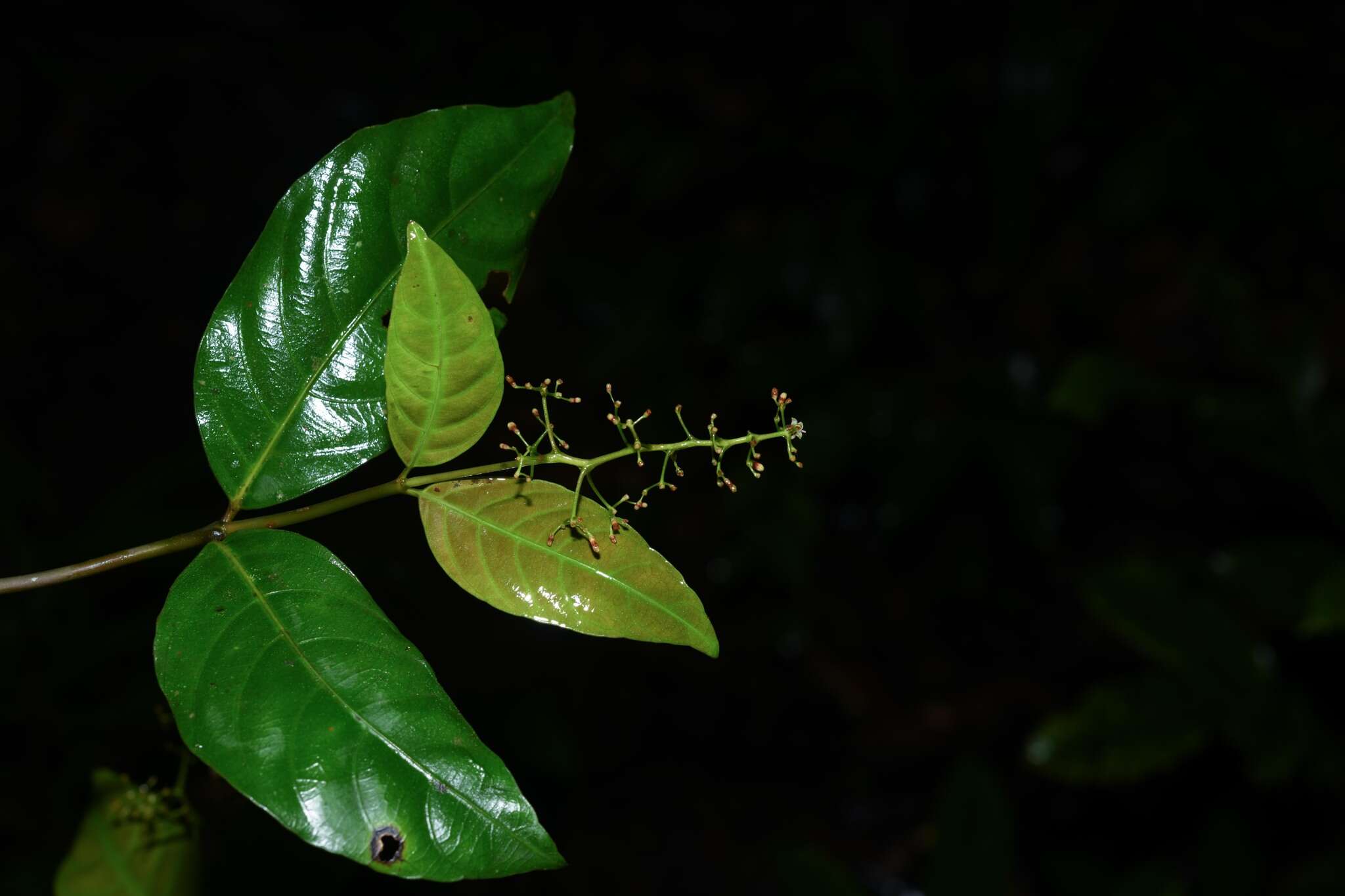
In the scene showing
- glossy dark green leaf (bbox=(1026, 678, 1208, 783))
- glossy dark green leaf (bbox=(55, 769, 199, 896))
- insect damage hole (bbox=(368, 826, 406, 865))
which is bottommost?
glossy dark green leaf (bbox=(1026, 678, 1208, 783))

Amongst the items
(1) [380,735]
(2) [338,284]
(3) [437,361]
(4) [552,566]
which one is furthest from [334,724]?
(2) [338,284]

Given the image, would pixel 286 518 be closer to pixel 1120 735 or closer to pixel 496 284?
pixel 496 284

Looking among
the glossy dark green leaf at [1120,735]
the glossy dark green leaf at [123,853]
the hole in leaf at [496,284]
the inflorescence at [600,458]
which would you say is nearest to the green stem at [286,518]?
the inflorescence at [600,458]

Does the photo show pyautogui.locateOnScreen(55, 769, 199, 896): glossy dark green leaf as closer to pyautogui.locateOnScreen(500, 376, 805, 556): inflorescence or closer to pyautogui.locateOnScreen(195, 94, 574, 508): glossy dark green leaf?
pyautogui.locateOnScreen(195, 94, 574, 508): glossy dark green leaf

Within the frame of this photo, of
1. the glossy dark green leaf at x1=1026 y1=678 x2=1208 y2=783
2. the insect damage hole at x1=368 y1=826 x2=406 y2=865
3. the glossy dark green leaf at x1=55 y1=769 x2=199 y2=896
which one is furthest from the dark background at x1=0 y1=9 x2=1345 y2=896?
the insect damage hole at x1=368 y1=826 x2=406 y2=865

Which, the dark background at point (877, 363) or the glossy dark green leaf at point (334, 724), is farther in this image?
the dark background at point (877, 363)

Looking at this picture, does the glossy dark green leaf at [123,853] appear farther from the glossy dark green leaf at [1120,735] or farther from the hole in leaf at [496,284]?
the glossy dark green leaf at [1120,735]
